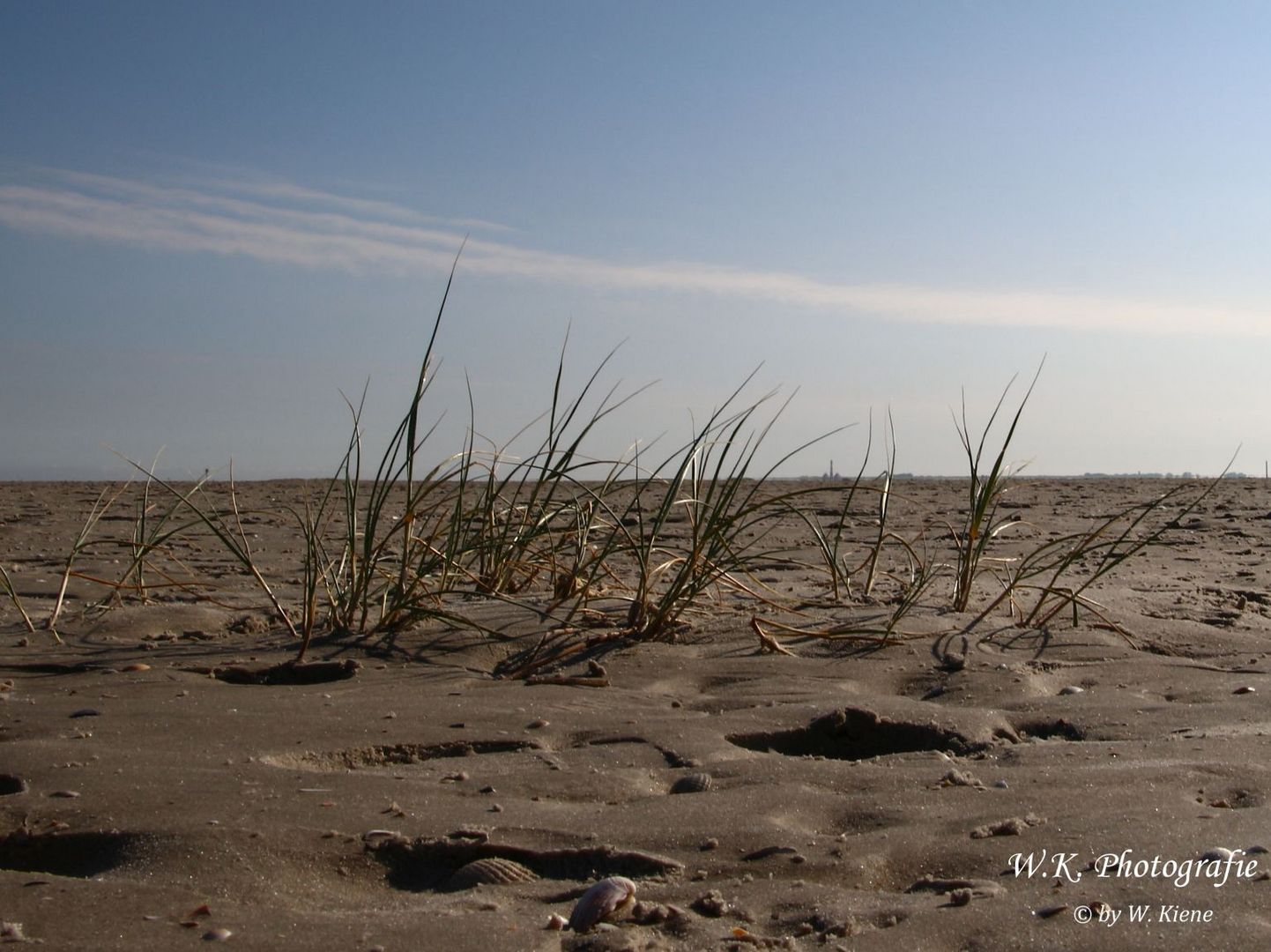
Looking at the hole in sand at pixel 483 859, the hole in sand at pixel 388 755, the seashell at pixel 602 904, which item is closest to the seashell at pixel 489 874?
the hole in sand at pixel 483 859

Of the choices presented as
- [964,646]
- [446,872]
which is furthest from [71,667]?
[964,646]

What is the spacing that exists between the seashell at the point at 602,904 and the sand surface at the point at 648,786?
0.03 metres

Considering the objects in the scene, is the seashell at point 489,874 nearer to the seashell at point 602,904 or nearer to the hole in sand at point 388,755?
the seashell at point 602,904

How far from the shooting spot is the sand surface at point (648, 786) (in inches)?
47.9

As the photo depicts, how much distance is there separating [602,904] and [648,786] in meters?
0.48

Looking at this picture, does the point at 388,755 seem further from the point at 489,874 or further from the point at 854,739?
the point at 854,739

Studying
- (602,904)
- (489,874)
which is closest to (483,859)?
(489,874)

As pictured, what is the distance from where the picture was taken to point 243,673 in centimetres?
244

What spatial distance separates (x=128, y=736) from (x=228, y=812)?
0.49 meters

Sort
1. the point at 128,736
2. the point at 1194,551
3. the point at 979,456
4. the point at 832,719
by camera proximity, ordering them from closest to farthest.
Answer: the point at 128,736, the point at 832,719, the point at 979,456, the point at 1194,551

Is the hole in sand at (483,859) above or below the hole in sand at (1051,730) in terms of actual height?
below

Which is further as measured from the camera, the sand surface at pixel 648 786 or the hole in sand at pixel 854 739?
the hole in sand at pixel 854 739

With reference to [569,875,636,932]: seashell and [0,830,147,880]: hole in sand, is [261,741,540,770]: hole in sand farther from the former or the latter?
[569,875,636,932]: seashell

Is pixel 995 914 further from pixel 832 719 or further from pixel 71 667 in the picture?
pixel 71 667
